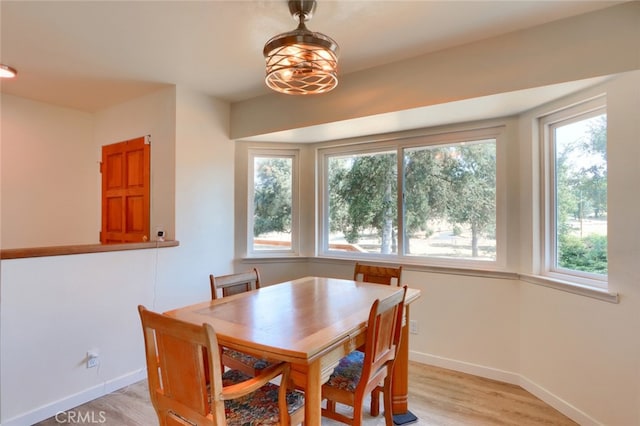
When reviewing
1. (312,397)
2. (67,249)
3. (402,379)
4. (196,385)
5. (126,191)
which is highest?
(126,191)

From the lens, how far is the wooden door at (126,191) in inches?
122

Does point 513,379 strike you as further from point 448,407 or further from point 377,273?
point 377,273

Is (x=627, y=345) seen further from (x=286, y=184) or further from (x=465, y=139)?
(x=286, y=184)

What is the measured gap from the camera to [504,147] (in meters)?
2.65

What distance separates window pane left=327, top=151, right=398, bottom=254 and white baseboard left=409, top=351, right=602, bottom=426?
101cm

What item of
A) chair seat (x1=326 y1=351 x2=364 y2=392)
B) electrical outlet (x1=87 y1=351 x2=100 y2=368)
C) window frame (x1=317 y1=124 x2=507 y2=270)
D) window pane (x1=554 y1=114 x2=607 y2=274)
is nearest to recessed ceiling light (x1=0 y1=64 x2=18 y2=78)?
electrical outlet (x1=87 y1=351 x2=100 y2=368)

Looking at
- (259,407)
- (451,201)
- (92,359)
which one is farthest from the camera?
(451,201)

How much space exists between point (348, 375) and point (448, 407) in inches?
40.5

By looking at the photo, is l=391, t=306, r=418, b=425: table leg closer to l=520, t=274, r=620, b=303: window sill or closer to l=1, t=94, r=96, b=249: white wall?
l=520, t=274, r=620, b=303: window sill

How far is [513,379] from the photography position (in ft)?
8.28

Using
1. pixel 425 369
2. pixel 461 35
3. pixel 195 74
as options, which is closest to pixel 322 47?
pixel 461 35

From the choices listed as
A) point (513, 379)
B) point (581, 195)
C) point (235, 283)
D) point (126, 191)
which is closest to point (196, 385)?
point (235, 283)

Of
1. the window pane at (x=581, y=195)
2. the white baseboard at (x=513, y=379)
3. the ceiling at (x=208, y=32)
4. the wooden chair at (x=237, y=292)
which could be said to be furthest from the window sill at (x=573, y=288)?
the wooden chair at (x=237, y=292)

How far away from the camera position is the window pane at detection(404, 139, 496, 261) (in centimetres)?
277
